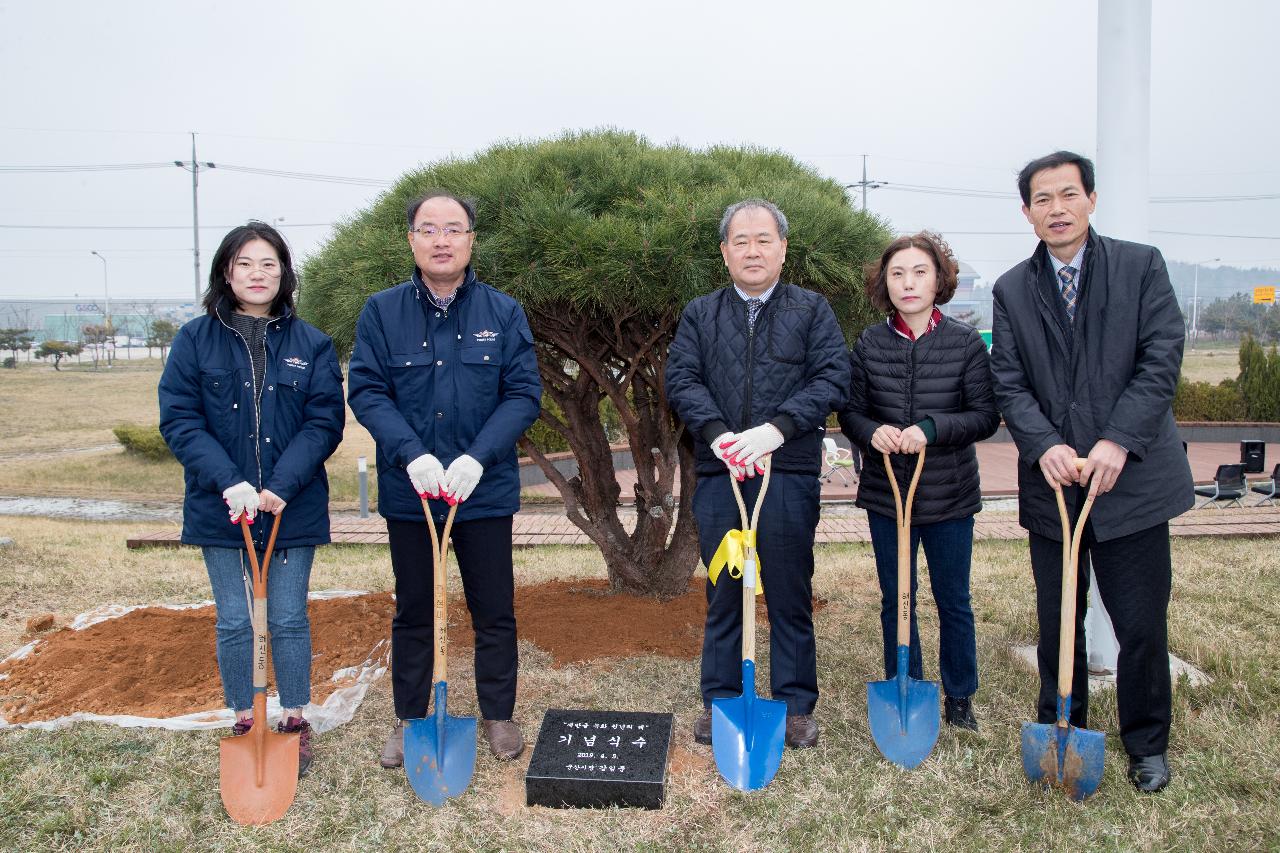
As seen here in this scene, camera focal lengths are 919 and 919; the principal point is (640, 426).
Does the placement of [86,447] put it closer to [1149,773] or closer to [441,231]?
[441,231]

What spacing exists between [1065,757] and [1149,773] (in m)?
0.33

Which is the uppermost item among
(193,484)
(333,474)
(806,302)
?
(806,302)

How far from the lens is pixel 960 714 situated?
3.27 meters

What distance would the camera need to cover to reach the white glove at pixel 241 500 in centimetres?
284

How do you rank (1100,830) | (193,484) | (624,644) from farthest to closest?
(624,644) → (193,484) → (1100,830)

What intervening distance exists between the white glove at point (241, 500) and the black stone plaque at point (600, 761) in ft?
3.82

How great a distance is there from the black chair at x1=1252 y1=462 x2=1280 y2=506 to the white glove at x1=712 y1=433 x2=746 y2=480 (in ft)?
26.7

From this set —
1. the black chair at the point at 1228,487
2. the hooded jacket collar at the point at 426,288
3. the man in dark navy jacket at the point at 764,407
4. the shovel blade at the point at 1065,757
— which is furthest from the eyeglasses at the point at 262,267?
the black chair at the point at 1228,487

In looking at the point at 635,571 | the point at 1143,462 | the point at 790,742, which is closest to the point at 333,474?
the point at 635,571

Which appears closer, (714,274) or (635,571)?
(714,274)

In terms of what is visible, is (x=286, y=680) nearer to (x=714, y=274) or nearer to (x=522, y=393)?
(x=522, y=393)

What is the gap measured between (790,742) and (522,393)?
4.91 ft

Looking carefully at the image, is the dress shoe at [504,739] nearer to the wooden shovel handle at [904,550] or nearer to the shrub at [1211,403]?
the wooden shovel handle at [904,550]

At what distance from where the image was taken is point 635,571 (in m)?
4.66
